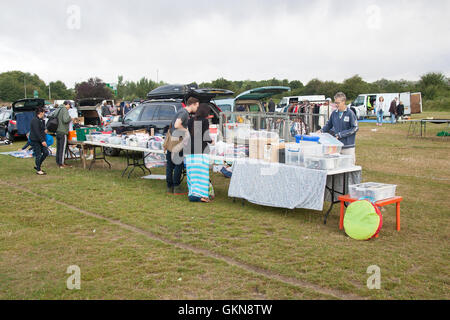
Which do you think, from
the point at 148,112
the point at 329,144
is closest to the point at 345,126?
the point at 329,144

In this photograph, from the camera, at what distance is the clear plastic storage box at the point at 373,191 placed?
16.9ft

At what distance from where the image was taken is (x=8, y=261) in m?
4.41

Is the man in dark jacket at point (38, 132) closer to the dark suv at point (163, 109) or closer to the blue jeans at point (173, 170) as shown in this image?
the dark suv at point (163, 109)

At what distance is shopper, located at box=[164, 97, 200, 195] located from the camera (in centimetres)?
702

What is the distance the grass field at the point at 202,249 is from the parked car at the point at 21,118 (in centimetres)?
1087

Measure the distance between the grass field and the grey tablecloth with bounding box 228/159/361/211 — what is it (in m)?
0.29

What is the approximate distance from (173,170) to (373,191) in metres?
4.05

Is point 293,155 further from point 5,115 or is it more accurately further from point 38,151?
point 5,115

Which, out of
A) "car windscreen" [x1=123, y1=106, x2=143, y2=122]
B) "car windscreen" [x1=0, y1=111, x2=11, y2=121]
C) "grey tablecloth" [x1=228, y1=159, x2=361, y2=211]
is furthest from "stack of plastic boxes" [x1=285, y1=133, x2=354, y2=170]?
"car windscreen" [x1=0, y1=111, x2=11, y2=121]

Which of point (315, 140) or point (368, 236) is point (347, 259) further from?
point (315, 140)

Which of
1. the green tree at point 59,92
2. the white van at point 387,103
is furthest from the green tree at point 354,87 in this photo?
the green tree at point 59,92

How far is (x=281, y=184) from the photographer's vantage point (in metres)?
6.00

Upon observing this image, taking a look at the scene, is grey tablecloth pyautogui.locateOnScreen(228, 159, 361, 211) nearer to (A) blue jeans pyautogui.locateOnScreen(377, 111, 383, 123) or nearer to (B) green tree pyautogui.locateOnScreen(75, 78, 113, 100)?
(A) blue jeans pyautogui.locateOnScreen(377, 111, 383, 123)
